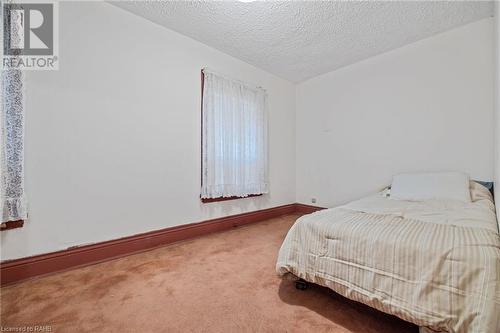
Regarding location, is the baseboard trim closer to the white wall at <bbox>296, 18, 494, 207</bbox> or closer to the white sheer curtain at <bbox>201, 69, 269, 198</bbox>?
the white sheer curtain at <bbox>201, 69, 269, 198</bbox>

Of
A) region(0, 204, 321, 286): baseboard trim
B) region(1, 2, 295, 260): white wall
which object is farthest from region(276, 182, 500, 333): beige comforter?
region(1, 2, 295, 260): white wall

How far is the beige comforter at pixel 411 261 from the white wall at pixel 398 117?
48.8 inches

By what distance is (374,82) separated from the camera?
2.93 meters

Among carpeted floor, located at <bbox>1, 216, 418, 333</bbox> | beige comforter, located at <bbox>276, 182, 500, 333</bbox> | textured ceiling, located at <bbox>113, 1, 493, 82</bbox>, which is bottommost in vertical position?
carpeted floor, located at <bbox>1, 216, 418, 333</bbox>

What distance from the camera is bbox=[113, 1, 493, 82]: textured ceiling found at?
6.51 feet

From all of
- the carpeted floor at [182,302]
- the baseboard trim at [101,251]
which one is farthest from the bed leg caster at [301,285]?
the baseboard trim at [101,251]

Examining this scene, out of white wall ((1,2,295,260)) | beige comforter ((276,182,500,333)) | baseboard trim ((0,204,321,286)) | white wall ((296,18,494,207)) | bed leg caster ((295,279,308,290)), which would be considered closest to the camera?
beige comforter ((276,182,500,333))

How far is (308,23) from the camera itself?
2.23 m

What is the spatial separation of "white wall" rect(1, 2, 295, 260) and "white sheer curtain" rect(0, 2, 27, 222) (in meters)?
0.06

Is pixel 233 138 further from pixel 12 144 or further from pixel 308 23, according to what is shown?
pixel 12 144

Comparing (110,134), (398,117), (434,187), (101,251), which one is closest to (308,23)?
(398,117)

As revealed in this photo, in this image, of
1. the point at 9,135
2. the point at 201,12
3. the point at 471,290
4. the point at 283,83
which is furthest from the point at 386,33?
the point at 9,135

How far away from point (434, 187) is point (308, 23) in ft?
7.01

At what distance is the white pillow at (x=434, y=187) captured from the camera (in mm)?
1972
